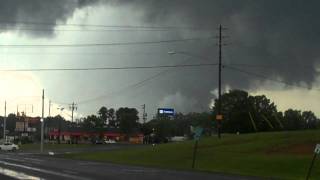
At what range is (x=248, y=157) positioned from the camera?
52219mm

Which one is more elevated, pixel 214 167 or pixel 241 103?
pixel 241 103

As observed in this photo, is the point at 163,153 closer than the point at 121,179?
No

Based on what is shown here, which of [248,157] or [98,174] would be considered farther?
[248,157]

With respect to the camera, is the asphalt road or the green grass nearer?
the asphalt road

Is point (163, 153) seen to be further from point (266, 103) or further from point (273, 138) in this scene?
point (266, 103)

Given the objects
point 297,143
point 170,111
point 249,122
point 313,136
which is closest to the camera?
point 297,143

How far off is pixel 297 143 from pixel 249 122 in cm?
11145

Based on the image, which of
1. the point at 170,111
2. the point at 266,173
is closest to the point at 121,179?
the point at 266,173

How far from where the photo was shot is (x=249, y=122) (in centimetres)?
16988

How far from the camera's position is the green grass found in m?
42.3

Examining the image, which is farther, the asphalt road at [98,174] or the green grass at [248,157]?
the green grass at [248,157]

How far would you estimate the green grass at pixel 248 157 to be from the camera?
42344 millimetres

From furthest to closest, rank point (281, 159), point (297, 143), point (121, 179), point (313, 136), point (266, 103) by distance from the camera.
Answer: point (266, 103), point (313, 136), point (297, 143), point (281, 159), point (121, 179)

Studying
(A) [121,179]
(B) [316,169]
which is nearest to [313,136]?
(B) [316,169]
